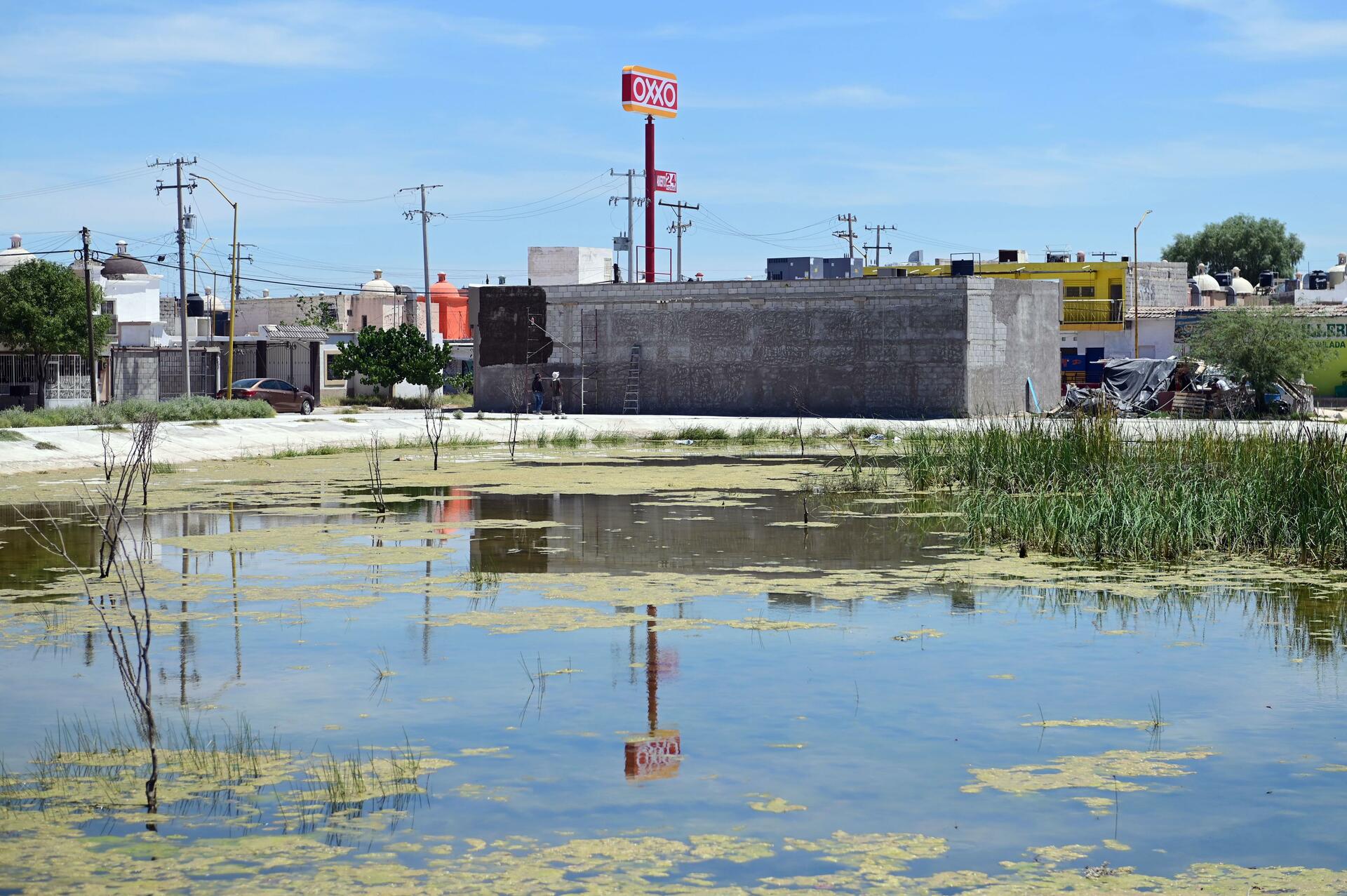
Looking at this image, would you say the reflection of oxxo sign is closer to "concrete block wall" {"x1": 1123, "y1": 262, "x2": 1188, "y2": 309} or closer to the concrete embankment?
the concrete embankment

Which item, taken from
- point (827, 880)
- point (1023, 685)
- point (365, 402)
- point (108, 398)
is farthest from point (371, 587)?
point (365, 402)

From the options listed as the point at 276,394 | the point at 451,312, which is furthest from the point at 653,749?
the point at 451,312

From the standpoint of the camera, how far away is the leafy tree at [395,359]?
198 ft

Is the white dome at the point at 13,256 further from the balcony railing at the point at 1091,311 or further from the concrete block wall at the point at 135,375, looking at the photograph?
the balcony railing at the point at 1091,311

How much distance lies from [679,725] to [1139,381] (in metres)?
46.5

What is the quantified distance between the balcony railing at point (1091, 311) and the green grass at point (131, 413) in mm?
43394

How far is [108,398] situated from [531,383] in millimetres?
14440

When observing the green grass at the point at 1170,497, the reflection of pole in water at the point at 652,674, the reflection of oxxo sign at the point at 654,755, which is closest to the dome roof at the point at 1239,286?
the green grass at the point at 1170,497

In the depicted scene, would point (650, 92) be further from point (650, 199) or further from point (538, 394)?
point (538, 394)

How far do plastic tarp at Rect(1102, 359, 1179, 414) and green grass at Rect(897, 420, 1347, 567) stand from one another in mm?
31631

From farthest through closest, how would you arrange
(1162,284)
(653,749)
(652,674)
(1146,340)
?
(1162,284)
(1146,340)
(652,674)
(653,749)

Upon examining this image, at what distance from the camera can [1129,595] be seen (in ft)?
43.1

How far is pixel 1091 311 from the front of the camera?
74188mm

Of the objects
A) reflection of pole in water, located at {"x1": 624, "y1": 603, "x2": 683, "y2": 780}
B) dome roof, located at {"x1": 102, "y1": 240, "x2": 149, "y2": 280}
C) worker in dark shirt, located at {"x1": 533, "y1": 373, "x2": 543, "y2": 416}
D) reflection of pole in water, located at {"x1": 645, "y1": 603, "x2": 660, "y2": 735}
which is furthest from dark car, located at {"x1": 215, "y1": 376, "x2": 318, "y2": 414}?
reflection of pole in water, located at {"x1": 624, "y1": 603, "x2": 683, "y2": 780}
